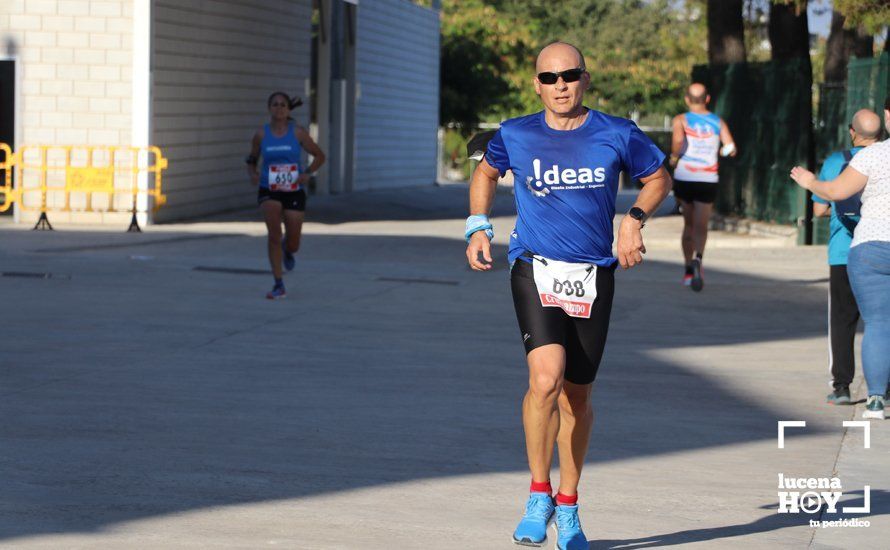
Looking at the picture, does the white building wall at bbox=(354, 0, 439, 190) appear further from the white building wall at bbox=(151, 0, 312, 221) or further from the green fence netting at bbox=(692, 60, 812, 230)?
the green fence netting at bbox=(692, 60, 812, 230)

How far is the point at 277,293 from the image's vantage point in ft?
47.9

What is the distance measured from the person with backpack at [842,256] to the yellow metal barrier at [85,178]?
14594 millimetres

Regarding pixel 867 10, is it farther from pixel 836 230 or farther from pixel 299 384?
pixel 299 384

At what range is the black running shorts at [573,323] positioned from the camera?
246 inches

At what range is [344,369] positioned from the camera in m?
10.6

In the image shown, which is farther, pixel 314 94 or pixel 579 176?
pixel 314 94

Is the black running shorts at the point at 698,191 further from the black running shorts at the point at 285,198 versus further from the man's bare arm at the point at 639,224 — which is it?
the man's bare arm at the point at 639,224

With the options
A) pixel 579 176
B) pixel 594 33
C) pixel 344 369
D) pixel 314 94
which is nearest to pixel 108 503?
pixel 579 176

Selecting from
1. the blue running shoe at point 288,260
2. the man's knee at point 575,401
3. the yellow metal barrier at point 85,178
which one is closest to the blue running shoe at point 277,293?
the blue running shoe at point 288,260

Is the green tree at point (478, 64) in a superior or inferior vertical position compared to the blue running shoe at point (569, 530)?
superior

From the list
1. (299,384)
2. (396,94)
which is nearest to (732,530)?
(299,384)

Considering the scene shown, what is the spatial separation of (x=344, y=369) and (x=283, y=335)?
1695mm

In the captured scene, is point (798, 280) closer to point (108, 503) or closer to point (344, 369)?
point (344, 369)

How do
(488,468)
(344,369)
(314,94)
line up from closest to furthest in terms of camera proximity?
(488,468), (344,369), (314,94)
